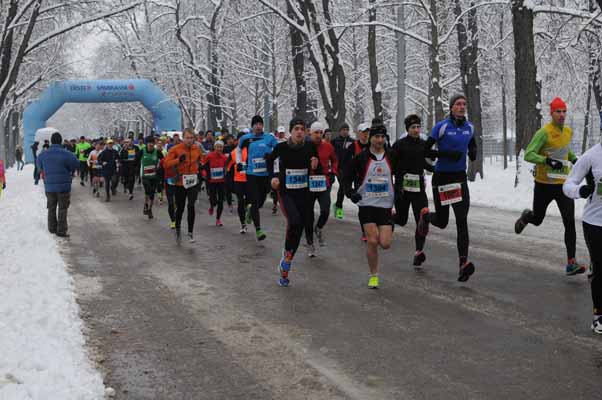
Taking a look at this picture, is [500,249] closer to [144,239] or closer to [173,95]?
[144,239]

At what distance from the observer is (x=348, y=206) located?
20.6 meters

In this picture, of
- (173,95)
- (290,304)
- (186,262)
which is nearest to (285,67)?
(173,95)

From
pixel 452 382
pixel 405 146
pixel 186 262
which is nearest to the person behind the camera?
pixel 452 382

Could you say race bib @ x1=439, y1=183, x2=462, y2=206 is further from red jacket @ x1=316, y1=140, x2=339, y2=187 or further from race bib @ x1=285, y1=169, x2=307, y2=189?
red jacket @ x1=316, y1=140, x2=339, y2=187

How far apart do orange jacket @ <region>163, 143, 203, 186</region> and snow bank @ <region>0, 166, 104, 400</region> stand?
2.28 m

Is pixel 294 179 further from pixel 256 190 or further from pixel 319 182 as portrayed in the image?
pixel 256 190

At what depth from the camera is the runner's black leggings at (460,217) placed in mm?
8945

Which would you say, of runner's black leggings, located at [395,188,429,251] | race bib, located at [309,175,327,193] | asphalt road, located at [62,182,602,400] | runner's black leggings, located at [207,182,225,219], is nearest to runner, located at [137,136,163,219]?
runner's black leggings, located at [207,182,225,219]

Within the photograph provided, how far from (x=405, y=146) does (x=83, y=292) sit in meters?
4.25

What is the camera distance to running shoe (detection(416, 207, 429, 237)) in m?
9.88

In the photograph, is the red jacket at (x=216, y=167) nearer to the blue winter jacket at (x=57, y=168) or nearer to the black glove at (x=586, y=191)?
the blue winter jacket at (x=57, y=168)

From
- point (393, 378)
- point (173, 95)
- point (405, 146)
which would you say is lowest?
point (393, 378)

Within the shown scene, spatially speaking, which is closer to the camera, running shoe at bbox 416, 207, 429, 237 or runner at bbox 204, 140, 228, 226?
running shoe at bbox 416, 207, 429, 237

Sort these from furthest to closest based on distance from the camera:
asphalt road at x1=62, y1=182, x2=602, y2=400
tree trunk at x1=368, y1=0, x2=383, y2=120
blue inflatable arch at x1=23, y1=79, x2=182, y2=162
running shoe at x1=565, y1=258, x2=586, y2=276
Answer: blue inflatable arch at x1=23, y1=79, x2=182, y2=162
tree trunk at x1=368, y1=0, x2=383, y2=120
running shoe at x1=565, y1=258, x2=586, y2=276
asphalt road at x1=62, y1=182, x2=602, y2=400
